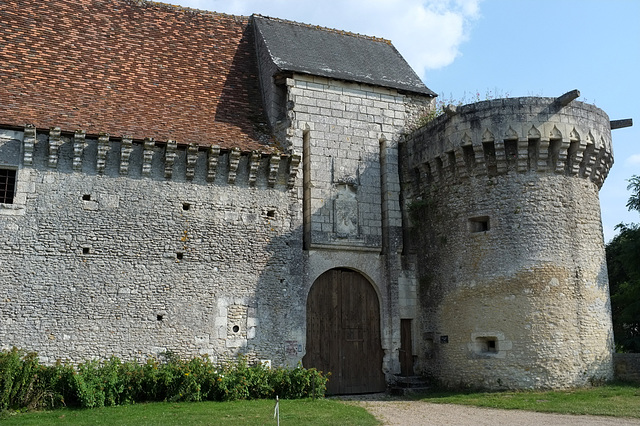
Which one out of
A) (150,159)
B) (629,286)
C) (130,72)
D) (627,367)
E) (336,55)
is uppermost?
(336,55)

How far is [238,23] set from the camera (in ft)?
51.5

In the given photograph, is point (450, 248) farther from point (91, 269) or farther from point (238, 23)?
point (238, 23)

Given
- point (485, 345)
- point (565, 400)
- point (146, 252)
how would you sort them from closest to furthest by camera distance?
point (565, 400)
point (146, 252)
point (485, 345)

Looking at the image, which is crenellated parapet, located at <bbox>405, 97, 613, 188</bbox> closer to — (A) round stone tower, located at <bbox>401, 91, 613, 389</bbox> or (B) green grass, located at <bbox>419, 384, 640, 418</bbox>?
(A) round stone tower, located at <bbox>401, 91, 613, 389</bbox>

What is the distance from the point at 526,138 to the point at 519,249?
2.13 meters

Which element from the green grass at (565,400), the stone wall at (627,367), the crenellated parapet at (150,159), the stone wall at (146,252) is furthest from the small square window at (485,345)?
the crenellated parapet at (150,159)

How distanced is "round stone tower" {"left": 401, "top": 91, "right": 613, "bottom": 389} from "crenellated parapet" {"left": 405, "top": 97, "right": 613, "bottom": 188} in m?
0.02

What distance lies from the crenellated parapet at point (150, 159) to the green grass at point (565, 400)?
5.36 m

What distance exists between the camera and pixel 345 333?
12664 mm

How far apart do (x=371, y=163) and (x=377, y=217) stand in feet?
4.00

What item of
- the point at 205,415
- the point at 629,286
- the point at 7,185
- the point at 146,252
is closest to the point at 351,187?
the point at 146,252

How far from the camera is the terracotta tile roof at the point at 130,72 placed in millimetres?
11820

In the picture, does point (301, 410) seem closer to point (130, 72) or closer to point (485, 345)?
point (485, 345)

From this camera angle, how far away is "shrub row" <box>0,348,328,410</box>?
9.44 m
